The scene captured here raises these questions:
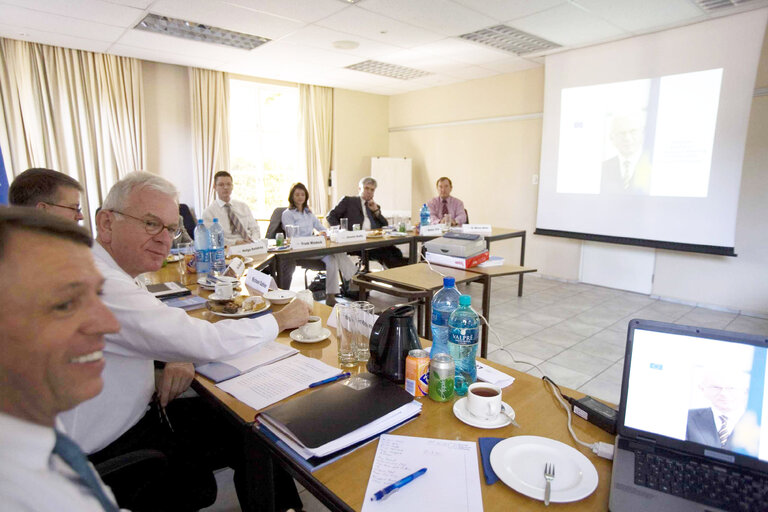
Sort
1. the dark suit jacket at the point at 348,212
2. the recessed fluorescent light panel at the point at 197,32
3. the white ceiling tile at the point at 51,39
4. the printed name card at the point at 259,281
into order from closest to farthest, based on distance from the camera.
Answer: the printed name card at the point at 259,281
the recessed fluorescent light panel at the point at 197,32
the white ceiling tile at the point at 51,39
the dark suit jacket at the point at 348,212

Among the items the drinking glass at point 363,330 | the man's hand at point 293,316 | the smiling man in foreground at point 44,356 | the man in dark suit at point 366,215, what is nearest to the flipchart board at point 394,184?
the man in dark suit at point 366,215

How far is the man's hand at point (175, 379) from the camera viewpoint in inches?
47.7

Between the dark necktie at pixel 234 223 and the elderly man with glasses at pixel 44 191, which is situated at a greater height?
the elderly man with glasses at pixel 44 191

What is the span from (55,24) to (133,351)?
4.02 metres

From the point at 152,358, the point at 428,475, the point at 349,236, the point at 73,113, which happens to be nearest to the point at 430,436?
the point at 428,475

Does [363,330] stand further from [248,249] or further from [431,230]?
[431,230]

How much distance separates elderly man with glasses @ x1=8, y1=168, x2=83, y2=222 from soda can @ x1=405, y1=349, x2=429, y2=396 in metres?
1.76

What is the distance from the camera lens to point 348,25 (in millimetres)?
3658

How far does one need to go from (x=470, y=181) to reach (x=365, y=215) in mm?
1999

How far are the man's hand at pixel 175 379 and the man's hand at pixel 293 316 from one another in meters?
0.33

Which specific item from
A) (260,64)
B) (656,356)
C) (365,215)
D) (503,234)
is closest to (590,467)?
(656,356)

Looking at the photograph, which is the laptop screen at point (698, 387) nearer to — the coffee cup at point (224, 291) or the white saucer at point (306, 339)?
the white saucer at point (306, 339)

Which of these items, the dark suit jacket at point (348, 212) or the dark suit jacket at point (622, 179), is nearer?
the dark suit jacket at point (622, 179)

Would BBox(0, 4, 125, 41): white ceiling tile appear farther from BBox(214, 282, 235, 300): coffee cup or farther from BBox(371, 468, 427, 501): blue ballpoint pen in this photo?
BBox(371, 468, 427, 501): blue ballpoint pen
